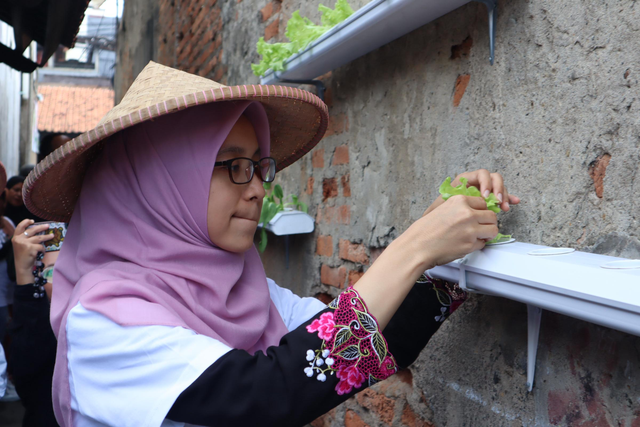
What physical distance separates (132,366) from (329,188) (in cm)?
133

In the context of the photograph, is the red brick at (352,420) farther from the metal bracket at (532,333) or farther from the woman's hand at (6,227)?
the woman's hand at (6,227)

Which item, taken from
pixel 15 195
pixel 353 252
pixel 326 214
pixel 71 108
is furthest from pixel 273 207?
pixel 71 108

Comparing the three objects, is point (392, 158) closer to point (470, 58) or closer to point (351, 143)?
point (351, 143)

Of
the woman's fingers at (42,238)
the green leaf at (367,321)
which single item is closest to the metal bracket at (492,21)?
the green leaf at (367,321)

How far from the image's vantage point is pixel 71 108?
747 inches

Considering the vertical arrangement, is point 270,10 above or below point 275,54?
above

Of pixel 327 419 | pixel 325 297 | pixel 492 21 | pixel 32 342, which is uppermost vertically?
pixel 492 21

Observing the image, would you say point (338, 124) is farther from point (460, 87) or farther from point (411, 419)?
point (411, 419)

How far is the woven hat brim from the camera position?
119 cm

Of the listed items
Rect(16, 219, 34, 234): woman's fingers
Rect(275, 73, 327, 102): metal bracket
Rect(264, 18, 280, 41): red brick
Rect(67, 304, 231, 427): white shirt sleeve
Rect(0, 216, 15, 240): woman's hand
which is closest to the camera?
Rect(67, 304, 231, 427): white shirt sleeve

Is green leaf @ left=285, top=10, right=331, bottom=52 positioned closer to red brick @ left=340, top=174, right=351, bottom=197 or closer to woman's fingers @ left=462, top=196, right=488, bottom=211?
red brick @ left=340, top=174, right=351, bottom=197

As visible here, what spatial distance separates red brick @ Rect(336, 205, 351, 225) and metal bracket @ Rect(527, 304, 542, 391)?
972 mm

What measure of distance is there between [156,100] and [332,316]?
2.22ft

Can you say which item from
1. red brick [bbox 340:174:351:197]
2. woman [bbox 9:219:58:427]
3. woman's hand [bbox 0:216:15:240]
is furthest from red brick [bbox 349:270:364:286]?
woman's hand [bbox 0:216:15:240]
